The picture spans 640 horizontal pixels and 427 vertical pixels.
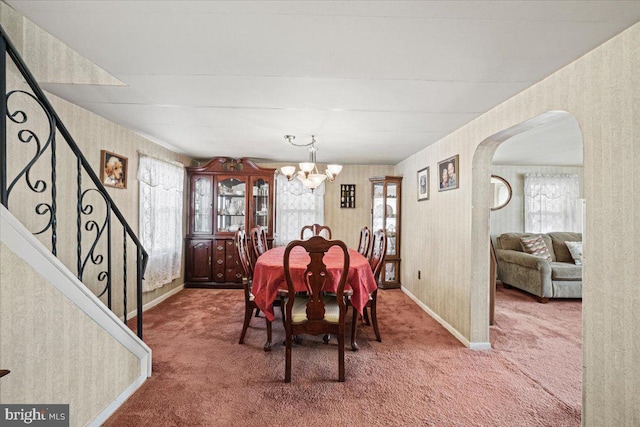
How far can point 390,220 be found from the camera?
5180mm

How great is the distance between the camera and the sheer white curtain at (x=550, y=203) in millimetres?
5645

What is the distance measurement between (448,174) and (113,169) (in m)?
3.68

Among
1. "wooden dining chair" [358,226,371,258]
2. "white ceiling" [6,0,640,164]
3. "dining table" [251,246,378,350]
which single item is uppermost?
"white ceiling" [6,0,640,164]

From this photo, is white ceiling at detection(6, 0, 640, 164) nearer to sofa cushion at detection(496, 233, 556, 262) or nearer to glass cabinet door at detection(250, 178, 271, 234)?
glass cabinet door at detection(250, 178, 271, 234)

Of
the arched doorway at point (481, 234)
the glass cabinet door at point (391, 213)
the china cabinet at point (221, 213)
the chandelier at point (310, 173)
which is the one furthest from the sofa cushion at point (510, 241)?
the china cabinet at point (221, 213)

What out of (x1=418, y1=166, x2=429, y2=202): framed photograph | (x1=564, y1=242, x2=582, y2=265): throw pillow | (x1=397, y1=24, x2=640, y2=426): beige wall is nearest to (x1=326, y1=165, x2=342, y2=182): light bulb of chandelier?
(x1=418, y1=166, x2=429, y2=202): framed photograph

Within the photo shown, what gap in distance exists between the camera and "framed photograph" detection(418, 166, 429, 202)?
13.3 ft

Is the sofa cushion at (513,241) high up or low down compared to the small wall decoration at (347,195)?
down

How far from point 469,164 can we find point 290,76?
196cm

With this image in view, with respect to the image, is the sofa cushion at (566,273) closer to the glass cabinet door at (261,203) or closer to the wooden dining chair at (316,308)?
the wooden dining chair at (316,308)

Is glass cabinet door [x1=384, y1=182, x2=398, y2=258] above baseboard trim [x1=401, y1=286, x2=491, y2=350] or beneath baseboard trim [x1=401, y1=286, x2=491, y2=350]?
above

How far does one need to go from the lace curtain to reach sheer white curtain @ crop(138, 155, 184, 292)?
1656mm

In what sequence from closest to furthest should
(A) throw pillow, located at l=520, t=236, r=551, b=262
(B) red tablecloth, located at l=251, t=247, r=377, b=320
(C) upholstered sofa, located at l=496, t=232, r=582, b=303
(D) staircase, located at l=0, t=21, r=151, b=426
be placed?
1. (D) staircase, located at l=0, t=21, r=151, b=426
2. (B) red tablecloth, located at l=251, t=247, r=377, b=320
3. (C) upholstered sofa, located at l=496, t=232, r=582, b=303
4. (A) throw pillow, located at l=520, t=236, r=551, b=262

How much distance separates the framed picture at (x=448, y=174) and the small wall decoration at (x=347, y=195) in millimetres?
2148
